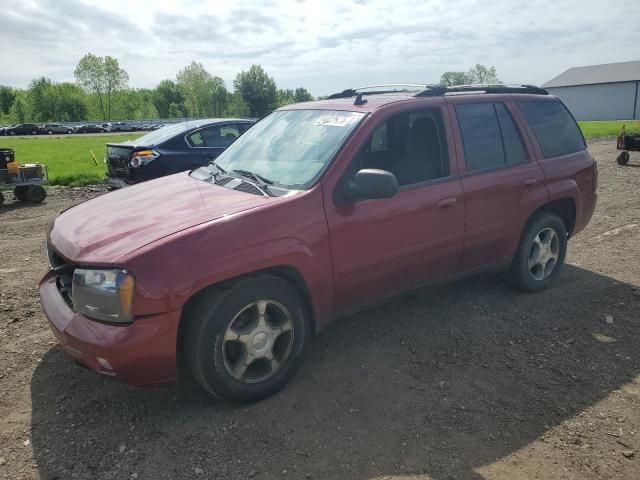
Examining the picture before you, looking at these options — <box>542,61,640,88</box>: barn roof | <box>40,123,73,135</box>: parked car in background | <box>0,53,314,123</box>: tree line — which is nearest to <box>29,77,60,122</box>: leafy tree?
<box>0,53,314,123</box>: tree line

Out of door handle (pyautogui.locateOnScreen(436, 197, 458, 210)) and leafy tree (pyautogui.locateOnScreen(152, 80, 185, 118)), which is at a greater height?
leafy tree (pyautogui.locateOnScreen(152, 80, 185, 118))

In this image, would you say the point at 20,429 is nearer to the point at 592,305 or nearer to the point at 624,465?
the point at 624,465

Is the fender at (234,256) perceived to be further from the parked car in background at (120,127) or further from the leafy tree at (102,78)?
the leafy tree at (102,78)

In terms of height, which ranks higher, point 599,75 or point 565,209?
point 599,75

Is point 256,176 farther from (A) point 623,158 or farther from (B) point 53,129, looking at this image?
(B) point 53,129

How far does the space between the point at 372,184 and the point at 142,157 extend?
21.2 ft

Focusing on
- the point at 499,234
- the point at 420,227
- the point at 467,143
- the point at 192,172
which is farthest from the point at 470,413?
the point at 192,172

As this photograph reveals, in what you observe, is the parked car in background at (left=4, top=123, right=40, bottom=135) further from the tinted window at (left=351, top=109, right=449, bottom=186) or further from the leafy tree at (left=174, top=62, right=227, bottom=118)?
the tinted window at (left=351, top=109, right=449, bottom=186)

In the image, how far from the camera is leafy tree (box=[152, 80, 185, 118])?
105688mm

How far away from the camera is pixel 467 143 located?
412 cm

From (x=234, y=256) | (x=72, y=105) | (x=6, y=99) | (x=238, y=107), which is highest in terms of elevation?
(x=6, y=99)

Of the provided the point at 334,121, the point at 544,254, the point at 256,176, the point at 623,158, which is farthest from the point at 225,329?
the point at 623,158

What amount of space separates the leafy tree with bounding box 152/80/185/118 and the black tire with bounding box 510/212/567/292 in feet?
348

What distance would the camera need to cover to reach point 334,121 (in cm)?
380
